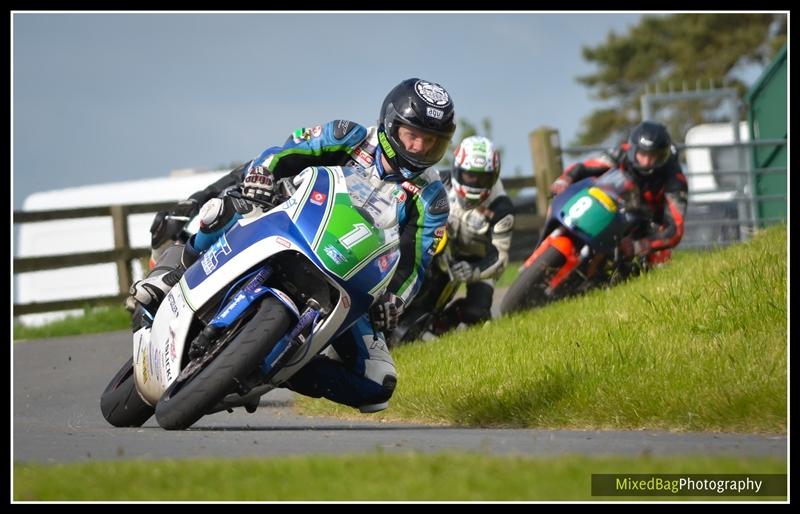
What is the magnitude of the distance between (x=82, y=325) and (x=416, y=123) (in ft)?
36.3

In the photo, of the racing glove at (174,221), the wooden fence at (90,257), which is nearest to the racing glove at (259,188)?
the racing glove at (174,221)

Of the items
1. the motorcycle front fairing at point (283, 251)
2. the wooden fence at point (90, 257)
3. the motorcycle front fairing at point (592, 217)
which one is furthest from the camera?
the wooden fence at point (90, 257)

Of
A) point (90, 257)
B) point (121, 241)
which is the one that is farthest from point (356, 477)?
point (121, 241)

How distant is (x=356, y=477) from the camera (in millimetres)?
5375

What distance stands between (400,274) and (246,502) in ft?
9.74

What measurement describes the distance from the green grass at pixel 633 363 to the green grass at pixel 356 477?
184 cm

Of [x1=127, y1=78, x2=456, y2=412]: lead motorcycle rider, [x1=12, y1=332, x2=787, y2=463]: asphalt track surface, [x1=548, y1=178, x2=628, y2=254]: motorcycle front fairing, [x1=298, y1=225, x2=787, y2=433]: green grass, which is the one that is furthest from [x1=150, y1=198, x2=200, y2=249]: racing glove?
[x1=548, y1=178, x2=628, y2=254]: motorcycle front fairing

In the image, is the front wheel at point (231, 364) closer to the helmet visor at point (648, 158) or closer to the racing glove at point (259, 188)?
the racing glove at point (259, 188)

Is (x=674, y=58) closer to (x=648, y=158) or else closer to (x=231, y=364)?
(x=648, y=158)

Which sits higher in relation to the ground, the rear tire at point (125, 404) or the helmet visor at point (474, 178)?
the helmet visor at point (474, 178)

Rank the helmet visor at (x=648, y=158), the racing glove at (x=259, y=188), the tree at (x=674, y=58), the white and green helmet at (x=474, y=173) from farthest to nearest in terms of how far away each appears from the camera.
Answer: the tree at (x=674, y=58)
the helmet visor at (x=648, y=158)
the white and green helmet at (x=474, y=173)
the racing glove at (x=259, y=188)

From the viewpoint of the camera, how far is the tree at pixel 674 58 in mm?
50531

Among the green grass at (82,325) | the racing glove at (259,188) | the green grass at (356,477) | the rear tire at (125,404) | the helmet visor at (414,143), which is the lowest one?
the green grass at (82,325)

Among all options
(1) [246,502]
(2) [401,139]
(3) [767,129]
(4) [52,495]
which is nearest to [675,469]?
(1) [246,502]
